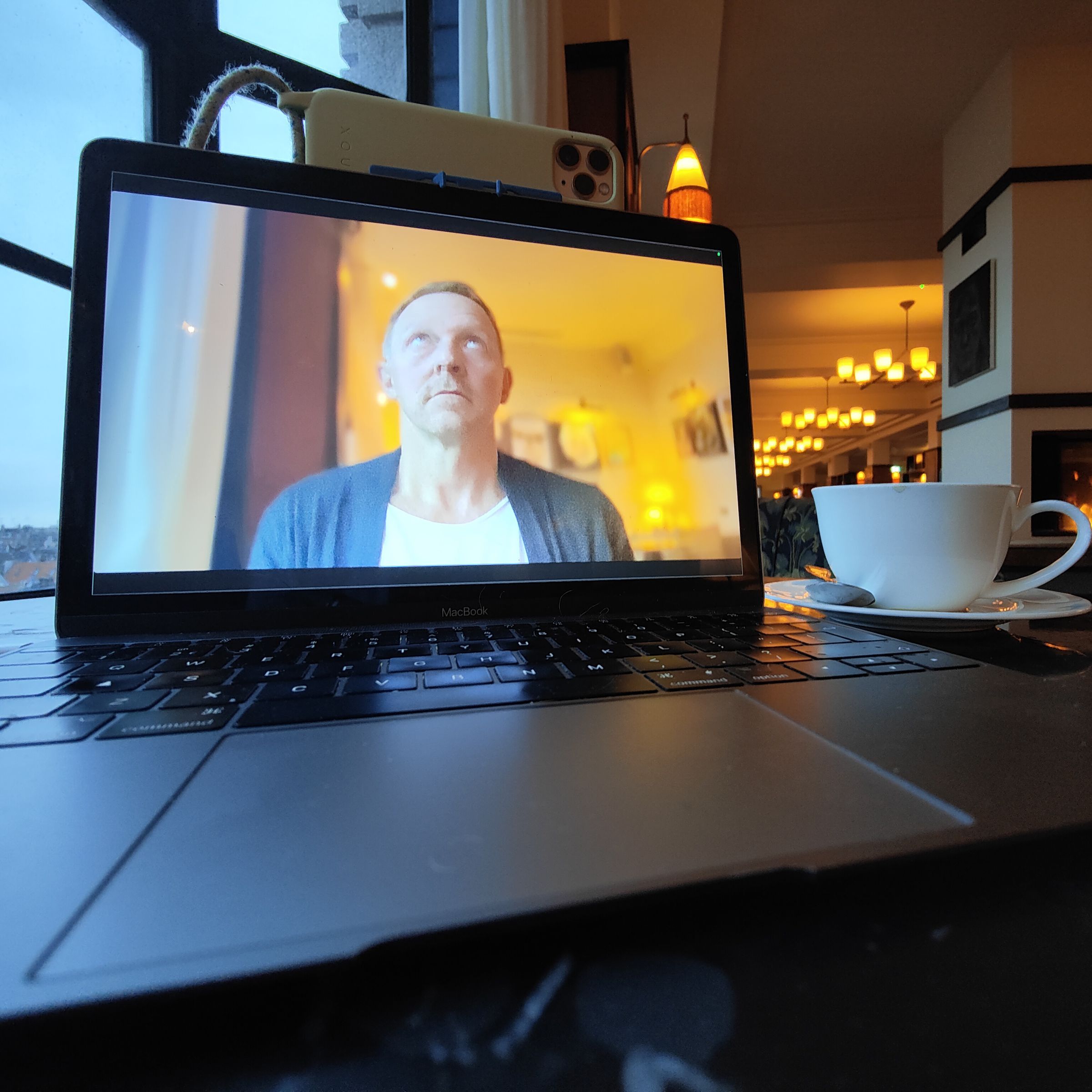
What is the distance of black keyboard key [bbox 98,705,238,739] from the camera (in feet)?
0.56

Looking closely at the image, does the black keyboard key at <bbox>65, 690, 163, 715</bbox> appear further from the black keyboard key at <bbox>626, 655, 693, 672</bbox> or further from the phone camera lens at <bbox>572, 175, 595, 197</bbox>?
the phone camera lens at <bbox>572, 175, 595, 197</bbox>

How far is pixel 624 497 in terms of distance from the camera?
39 cm

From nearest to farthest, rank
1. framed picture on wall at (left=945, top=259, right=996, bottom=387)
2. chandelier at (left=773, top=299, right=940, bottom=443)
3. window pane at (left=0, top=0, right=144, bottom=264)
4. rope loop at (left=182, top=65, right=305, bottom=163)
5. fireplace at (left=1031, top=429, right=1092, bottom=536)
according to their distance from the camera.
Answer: rope loop at (left=182, top=65, right=305, bottom=163), window pane at (left=0, top=0, right=144, bottom=264), fireplace at (left=1031, top=429, right=1092, bottom=536), framed picture on wall at (left=945, top=259, right=996, bottom=387), chandelier at (left=773, top=299, right=940, bottom=443)

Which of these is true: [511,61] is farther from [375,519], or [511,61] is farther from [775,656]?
[775,656]

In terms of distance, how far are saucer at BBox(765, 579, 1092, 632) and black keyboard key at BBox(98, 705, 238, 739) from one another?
12.4 inches

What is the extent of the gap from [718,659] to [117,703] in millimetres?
213

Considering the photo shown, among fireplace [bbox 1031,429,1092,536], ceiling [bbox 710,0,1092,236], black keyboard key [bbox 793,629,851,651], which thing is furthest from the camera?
fireplace [bbox 1031,429,1092,536]

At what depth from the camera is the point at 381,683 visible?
215mm

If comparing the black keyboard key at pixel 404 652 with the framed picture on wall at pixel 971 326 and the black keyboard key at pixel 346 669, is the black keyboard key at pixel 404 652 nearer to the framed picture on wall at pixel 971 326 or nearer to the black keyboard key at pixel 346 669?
the black keyboard key at pixel 346 669

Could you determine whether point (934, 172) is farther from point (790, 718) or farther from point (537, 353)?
point (790, 718)

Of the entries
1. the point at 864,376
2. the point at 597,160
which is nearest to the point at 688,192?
the point at 597,160

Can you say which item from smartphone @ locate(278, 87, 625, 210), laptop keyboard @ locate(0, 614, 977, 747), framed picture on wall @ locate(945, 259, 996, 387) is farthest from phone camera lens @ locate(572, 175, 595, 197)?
framed picture on wall @ locate(945, 259, 996, 387)

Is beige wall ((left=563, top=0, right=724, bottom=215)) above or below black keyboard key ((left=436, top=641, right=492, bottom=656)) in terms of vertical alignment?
above

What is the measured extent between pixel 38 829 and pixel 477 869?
0.29ft
